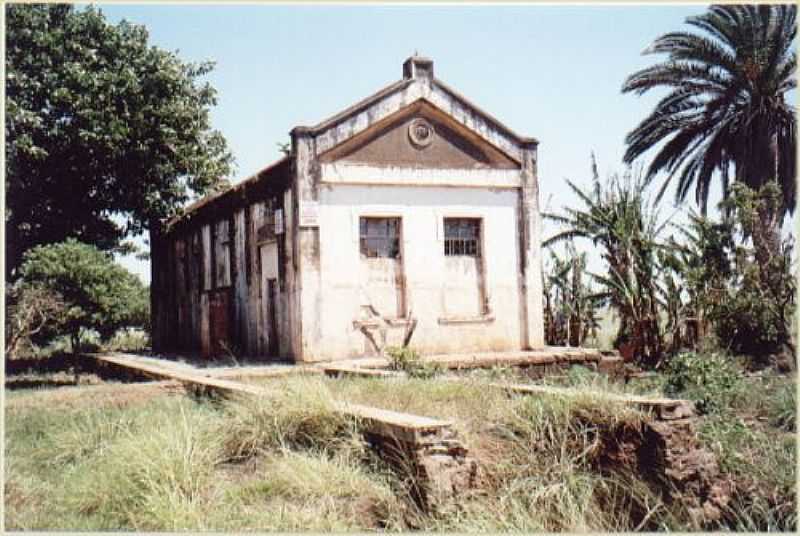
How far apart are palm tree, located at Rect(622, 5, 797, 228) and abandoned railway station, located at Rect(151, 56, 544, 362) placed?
4437 millimetres

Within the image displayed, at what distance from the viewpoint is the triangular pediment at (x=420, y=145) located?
1625cm

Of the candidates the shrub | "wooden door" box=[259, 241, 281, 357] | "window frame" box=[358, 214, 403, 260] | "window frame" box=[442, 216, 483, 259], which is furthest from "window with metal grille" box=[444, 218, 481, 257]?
the shrub

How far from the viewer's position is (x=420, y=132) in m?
16.8

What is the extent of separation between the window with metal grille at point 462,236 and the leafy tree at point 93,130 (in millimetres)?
8661

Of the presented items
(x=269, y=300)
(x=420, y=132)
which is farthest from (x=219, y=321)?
(x=420, y=132)

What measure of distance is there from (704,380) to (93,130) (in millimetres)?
15892

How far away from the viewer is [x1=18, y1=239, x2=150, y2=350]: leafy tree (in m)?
14.2

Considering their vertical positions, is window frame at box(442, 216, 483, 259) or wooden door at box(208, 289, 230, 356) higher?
window frame at box(442, 216, 483, 259)

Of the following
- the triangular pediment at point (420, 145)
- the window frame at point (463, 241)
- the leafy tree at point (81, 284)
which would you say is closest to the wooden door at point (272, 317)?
the leafy tree at point (81, 284)

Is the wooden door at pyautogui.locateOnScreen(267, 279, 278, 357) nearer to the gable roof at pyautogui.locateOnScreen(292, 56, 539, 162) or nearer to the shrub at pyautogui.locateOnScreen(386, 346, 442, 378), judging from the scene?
the gable roof at pyautogui.locateOnScreen(292, 56, 539, 162)

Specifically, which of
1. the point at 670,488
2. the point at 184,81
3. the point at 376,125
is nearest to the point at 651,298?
the point at 376,125

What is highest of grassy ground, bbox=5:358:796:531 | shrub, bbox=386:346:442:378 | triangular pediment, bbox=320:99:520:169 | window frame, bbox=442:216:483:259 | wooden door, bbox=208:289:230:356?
triangular pediment, bbox=320:99:520:169

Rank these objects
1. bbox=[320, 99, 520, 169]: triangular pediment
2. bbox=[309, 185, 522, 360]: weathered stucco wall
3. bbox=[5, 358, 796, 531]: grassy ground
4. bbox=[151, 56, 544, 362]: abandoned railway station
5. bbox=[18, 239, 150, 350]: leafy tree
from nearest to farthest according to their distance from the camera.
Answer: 1. bbox=[5, 358, 796, 531]: grassy ground
2. bbox=[18, 239, 150, 350]: leafy tree
3. bbox=[151, 56, 544, 362]: abandoned railway station
4. bbox=[309, 185, 522, 360]: weathered stucco wall
5. bbox=[320, 99, 520, 169]: triangular pediment

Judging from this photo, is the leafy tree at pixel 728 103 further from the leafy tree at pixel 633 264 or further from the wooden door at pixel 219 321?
the wooden door at pixel 219 321
